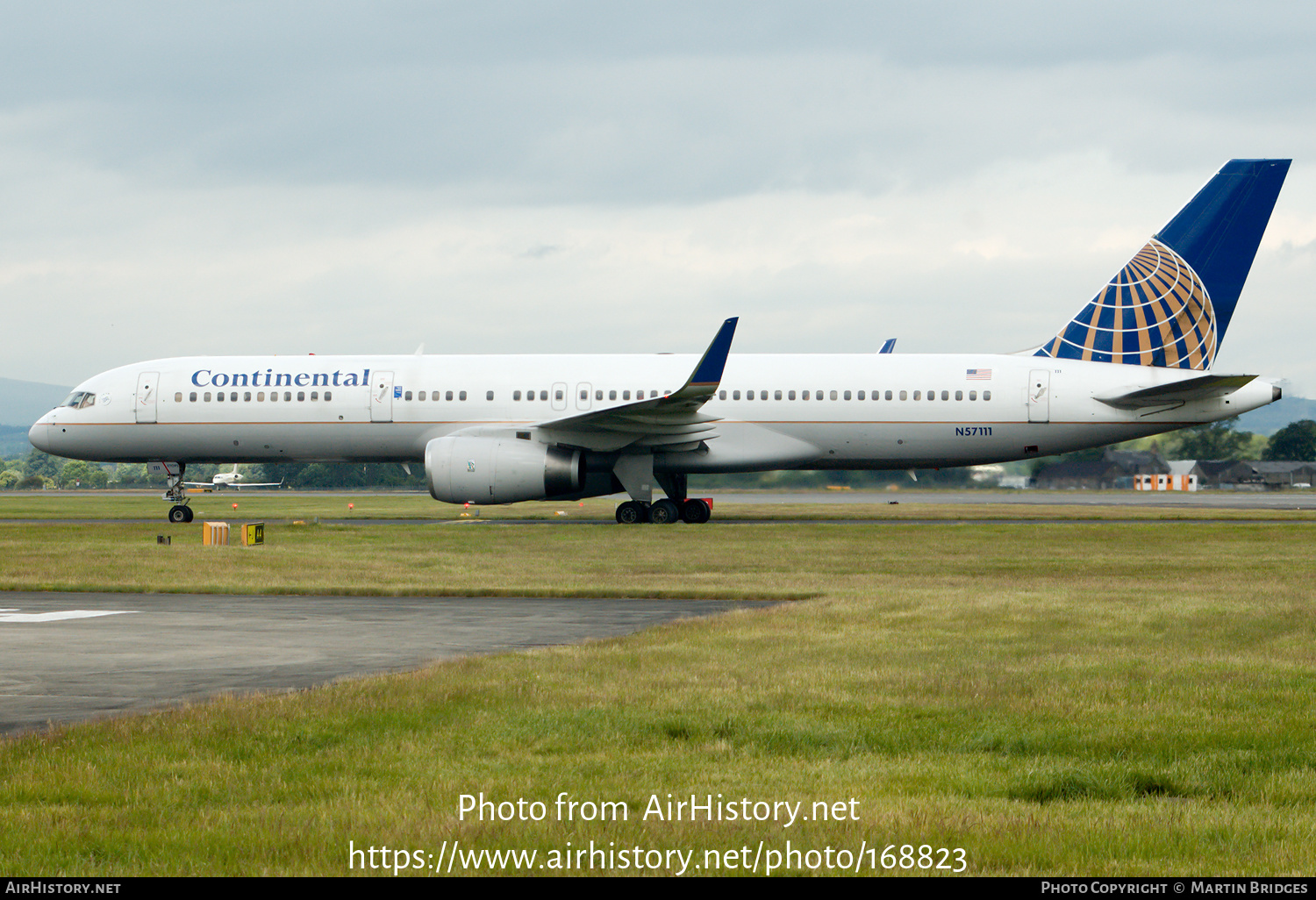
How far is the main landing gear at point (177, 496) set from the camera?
107 feet

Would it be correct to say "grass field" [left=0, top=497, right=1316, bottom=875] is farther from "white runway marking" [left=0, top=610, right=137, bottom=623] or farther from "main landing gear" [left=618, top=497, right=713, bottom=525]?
"main landing gear" [left=618, top=497, right=713, bottom=525]

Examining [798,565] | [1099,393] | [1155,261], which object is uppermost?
[1155,261]

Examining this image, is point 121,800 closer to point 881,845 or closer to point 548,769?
point 548,769

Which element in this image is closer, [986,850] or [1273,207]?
[986,850]

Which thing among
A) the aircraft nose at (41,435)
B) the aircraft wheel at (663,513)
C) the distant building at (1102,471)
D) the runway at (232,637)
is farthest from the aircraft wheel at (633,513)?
the distant building at (1102,471)

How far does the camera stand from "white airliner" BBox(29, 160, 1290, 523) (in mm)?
29859

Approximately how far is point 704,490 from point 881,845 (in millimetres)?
55322

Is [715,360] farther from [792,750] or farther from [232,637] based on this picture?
[792,750]

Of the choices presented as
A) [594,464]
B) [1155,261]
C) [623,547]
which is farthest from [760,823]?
[1155,261]

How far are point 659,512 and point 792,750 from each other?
24.0 metres

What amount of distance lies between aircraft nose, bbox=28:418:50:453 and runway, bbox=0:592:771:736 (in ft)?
62.4

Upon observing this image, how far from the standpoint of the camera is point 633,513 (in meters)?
31.1

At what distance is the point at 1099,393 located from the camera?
30.4 metres

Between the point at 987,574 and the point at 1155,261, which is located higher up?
the point at 1155,261
